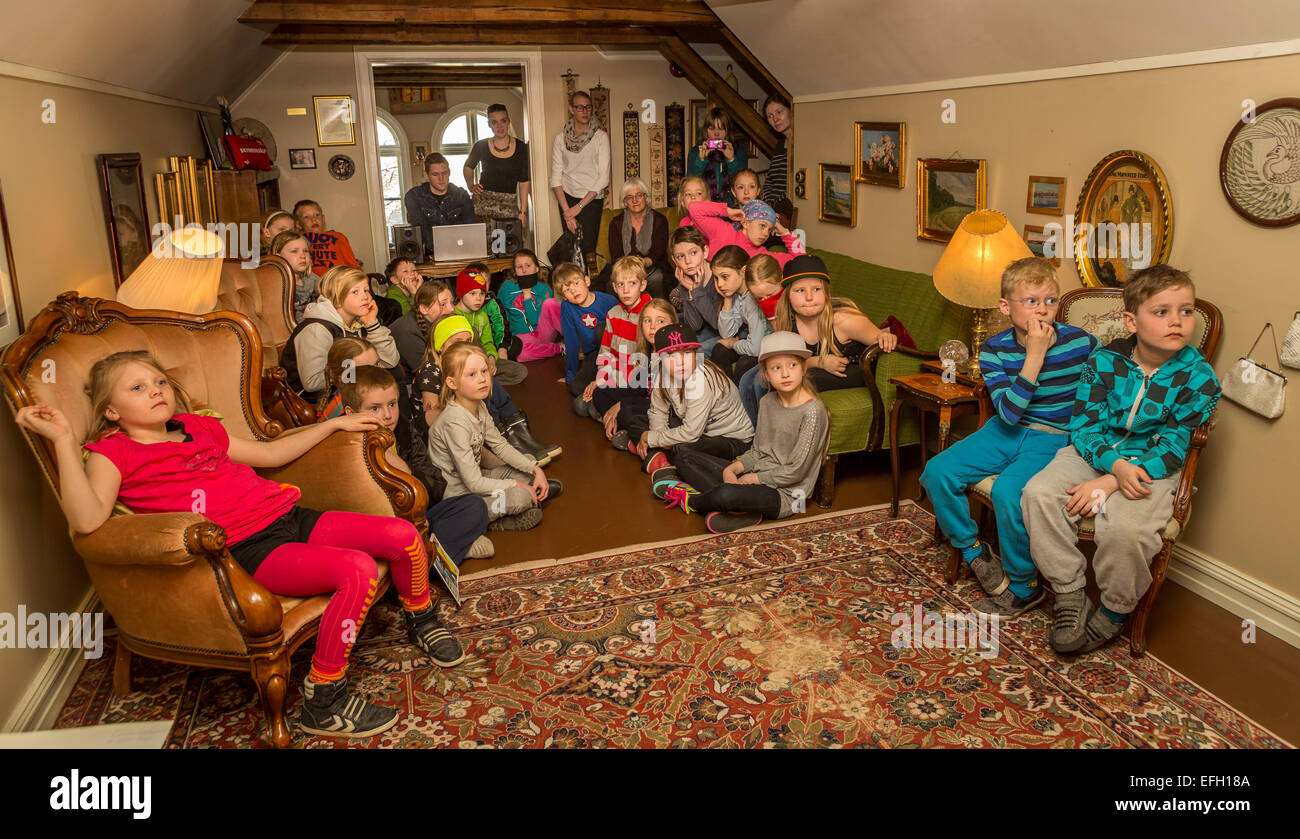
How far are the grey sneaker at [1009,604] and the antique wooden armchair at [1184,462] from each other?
23 centimetres

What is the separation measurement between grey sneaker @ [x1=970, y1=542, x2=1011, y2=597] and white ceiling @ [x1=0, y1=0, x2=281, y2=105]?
3959mm

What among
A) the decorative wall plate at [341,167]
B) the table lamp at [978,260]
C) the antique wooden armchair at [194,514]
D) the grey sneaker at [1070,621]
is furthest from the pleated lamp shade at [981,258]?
the decorative wall plate at [341,167]

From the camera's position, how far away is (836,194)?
6.89m

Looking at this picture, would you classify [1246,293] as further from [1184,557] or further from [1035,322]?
[1184,557]

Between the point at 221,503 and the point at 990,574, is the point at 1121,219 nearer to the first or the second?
the point at 990,574

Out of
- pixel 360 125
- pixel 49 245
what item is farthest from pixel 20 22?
pixel 360 125

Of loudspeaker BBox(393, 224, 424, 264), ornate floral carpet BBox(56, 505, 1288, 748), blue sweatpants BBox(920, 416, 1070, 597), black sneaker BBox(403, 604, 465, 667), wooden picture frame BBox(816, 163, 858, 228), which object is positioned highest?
wooden picture frame BBox(816, 163, 858, 228)

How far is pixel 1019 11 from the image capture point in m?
4.29

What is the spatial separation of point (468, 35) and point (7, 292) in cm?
593

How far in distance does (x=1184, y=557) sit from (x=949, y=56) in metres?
3.06

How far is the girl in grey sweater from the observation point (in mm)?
4137

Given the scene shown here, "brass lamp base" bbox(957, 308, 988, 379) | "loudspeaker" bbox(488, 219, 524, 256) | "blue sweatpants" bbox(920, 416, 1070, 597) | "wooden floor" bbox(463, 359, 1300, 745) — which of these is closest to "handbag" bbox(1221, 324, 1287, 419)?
"blue sweatpants" bbox(920, 416, 1070, 597)

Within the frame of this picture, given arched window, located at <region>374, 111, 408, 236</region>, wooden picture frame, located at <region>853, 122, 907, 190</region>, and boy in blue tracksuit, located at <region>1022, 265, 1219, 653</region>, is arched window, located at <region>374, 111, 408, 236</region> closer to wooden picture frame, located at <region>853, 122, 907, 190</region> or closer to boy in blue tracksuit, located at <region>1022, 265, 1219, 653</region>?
wooden picture frame, located at <region>853, 122, 907, 190</region>

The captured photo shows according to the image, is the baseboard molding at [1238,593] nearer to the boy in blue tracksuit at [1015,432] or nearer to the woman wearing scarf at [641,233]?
the boy in blue tracksuit at [1015,432]
